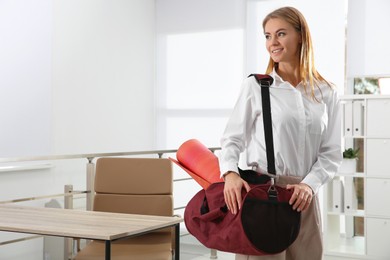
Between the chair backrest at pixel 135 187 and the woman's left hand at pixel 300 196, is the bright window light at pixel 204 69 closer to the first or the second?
the chair backrest at pixel 135 187

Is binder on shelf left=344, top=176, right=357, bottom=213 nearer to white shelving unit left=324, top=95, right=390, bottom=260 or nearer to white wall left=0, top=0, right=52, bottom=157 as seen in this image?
white shelving unit left=324, top=95, right=390, bottom=260

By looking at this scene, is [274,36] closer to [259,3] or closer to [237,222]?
[237,222]

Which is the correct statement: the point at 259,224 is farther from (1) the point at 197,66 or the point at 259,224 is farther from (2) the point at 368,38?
(1) the point at 197,66

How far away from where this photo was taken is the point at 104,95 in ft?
18.5

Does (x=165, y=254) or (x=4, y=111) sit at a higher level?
(x=4, y=111)

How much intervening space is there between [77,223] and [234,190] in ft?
3.66

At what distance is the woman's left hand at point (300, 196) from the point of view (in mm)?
1592

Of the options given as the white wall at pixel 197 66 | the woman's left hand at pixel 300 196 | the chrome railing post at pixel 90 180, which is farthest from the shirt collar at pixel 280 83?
the white wall at pixel 197 66

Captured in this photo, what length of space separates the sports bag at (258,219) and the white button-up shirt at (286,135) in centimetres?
3

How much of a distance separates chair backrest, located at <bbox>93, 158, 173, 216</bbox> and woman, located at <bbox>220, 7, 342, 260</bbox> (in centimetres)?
182

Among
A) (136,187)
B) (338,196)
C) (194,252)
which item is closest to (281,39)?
(136,187)

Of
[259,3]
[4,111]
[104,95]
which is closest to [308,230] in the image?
[4,111]

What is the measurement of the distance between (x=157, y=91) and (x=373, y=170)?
241 centimetres

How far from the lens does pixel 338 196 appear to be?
5.09m
